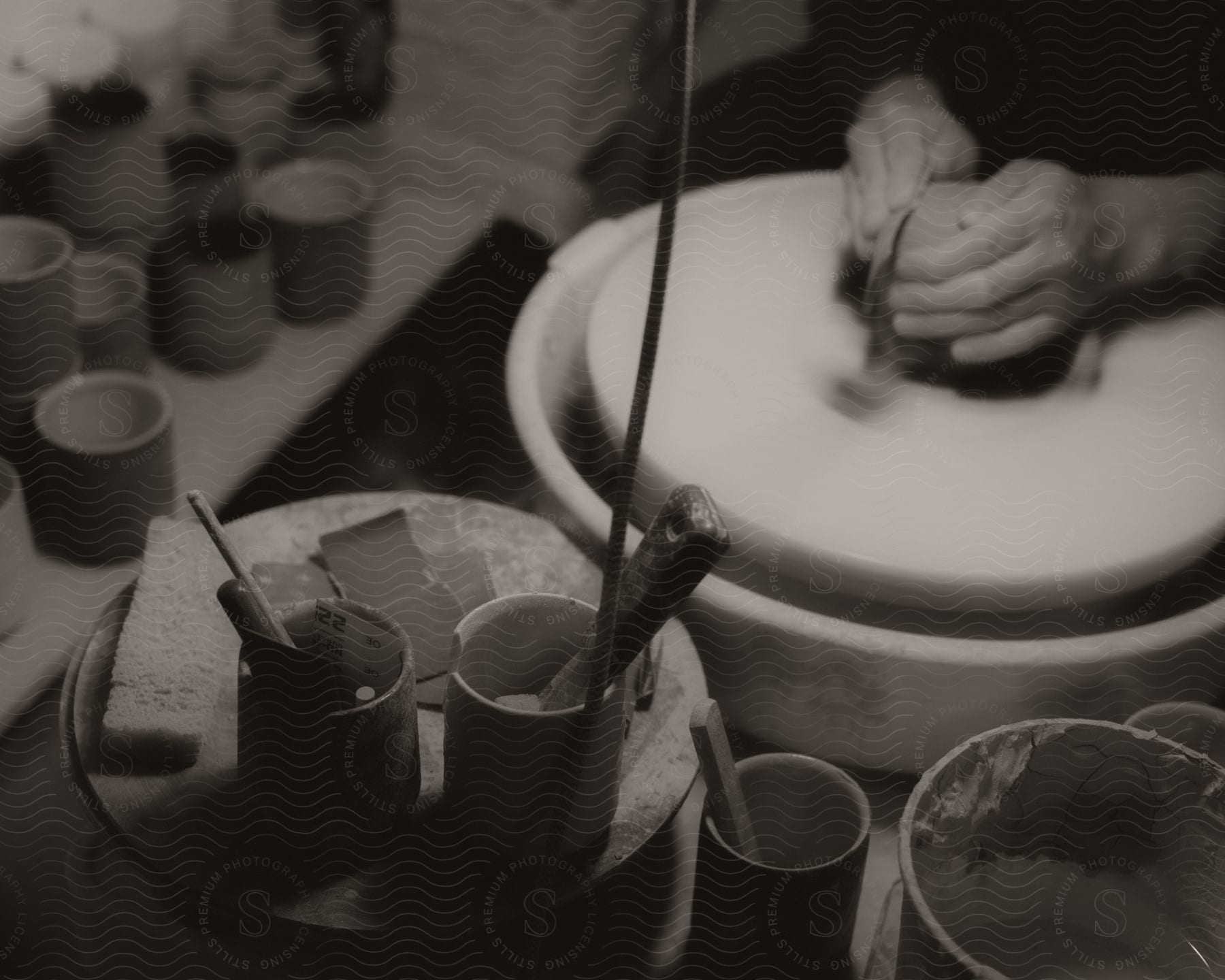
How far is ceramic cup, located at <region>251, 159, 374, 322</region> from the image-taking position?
710 mm

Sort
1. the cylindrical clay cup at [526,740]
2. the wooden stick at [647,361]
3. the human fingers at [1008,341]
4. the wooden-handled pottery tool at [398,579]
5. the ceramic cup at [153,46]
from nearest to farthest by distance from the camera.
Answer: the wooden stick at [647,361]
the cylindrical clay cup at [526,740]
the wooden-handled pottery tool at [398,579]
the human fingers at [1008,341]
the ceramic cup at [153,46]

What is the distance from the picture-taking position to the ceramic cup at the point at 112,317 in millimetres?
674

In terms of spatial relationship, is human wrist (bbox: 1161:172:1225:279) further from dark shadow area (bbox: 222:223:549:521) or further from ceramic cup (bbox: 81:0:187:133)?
ceramic cup (bbox: 81:0:187:133)

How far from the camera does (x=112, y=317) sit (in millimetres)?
673

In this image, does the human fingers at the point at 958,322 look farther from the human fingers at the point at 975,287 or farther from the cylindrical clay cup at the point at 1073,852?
the cylindrical clay cup at the point at 1073,852

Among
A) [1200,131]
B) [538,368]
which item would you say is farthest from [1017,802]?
[1200,131]

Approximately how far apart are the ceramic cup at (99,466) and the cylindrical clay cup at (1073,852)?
1.39 feet

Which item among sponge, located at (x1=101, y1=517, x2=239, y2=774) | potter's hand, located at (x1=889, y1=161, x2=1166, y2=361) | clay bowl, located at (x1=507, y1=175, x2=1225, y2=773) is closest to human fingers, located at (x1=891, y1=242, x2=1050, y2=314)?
potter's hand, located at (x1=889, y1=161, x2=1166, y2=361)

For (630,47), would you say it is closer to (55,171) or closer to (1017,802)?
(55,171)

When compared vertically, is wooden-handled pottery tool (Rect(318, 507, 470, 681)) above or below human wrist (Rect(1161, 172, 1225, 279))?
below

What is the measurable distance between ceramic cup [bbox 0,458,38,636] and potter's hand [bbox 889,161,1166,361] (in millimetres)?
498

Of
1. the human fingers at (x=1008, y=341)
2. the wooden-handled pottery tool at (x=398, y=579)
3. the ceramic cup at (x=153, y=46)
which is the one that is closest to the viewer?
the wooden-handled pottery tool at (x=398, y=579)

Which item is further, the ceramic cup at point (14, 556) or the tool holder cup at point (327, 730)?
the ceramic cup at point (14, 556)

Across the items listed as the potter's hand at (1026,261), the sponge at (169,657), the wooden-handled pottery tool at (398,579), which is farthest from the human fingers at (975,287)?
the sponge at (169,657)
